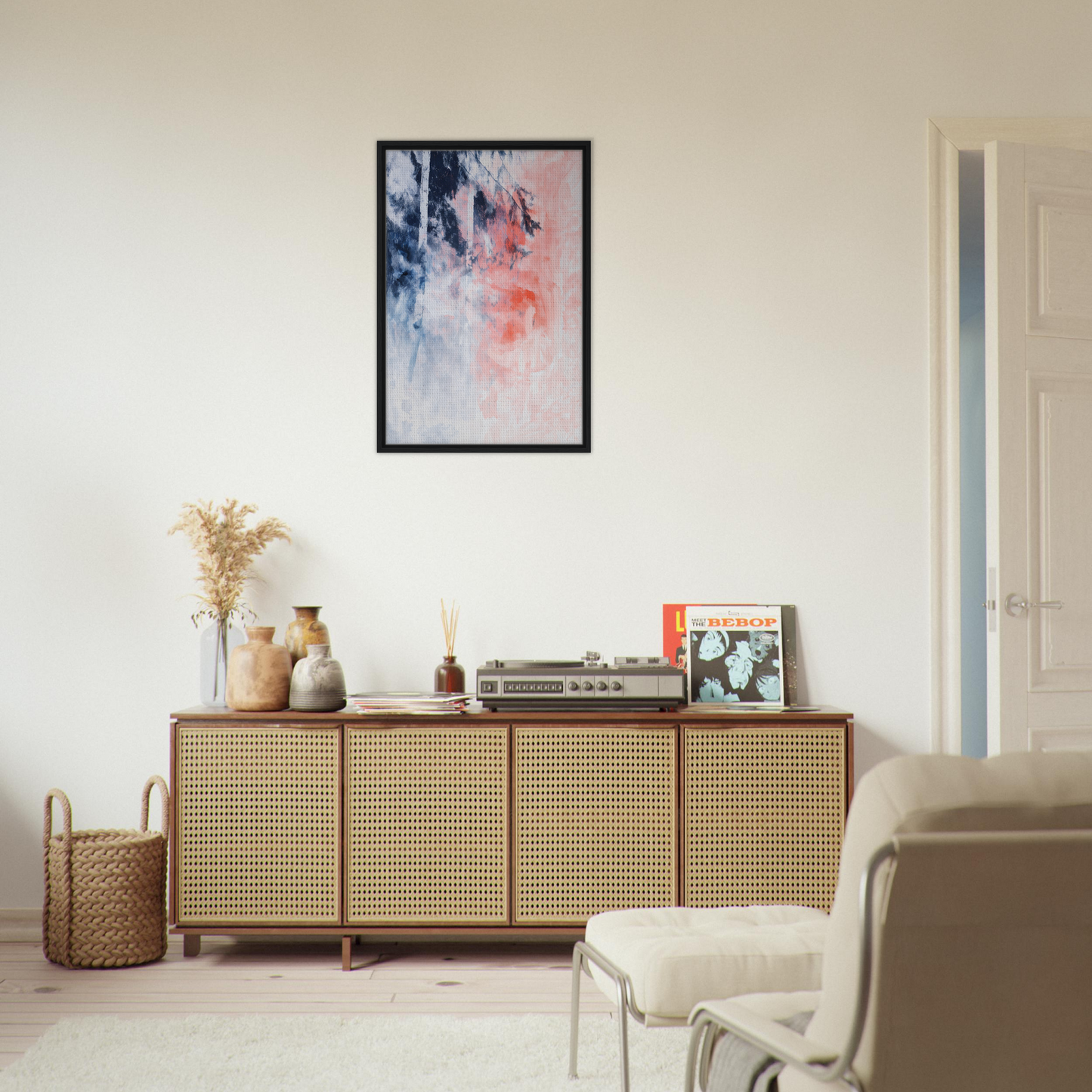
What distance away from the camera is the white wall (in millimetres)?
3508

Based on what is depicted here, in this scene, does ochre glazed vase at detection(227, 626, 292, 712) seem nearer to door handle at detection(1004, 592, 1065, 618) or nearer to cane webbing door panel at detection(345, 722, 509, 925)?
cane webbing door panel at detection(345, 722, 509, 925)

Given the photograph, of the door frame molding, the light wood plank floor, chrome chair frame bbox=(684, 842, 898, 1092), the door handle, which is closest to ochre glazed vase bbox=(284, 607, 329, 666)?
the light wood plank floor

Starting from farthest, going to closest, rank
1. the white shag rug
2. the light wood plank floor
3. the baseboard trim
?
the baseboard trim, the light wood plank floor, the white shag rug

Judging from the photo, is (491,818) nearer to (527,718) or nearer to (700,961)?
(527,718)

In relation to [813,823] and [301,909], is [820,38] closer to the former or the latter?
[813,823]

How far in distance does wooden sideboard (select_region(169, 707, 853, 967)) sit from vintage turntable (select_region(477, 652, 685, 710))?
0.05 meters

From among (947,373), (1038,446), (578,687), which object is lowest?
A: (578,687)

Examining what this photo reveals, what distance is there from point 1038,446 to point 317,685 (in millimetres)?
2384

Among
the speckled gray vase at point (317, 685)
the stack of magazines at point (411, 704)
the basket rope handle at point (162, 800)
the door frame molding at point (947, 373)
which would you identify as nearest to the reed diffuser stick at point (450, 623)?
the stack of magazines at point (411, 704)

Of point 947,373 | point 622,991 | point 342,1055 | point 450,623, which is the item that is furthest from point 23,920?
point 947,373

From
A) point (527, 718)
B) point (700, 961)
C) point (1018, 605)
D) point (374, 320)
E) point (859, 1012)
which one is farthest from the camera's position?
point (374, 320)

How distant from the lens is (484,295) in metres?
3.55

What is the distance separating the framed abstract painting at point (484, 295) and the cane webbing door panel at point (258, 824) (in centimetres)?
108

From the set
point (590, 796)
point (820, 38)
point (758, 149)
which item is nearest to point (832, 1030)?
point (590, 796)
